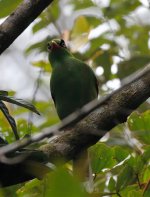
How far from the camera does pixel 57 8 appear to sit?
388 cm

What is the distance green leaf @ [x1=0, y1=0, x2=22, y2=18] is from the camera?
2113 millimetres

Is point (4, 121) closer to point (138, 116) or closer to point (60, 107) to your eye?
point (60, 107)

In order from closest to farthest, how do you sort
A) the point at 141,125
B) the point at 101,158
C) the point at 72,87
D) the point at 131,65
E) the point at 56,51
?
the point at 101,158 → the point at 141,125 → the point at 72,87 → the point at 131,65 → the point at 56,51

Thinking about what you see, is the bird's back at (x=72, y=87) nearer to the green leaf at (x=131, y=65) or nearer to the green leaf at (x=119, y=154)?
the green leaf at (x=131, y=65)

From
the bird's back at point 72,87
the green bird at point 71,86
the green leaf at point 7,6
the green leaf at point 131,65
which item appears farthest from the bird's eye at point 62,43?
the green leaf at point 7,6

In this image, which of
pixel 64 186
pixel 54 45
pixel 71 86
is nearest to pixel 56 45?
pixel 54 45

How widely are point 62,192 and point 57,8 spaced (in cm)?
318

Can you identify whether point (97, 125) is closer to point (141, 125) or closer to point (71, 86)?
point (141, 125)

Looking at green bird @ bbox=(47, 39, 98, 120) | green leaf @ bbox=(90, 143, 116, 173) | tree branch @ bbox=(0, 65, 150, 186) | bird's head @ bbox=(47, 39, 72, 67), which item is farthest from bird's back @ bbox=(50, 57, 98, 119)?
tree branch @ bbox=(0, 65, 150, 186)

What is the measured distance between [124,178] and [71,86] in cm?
131

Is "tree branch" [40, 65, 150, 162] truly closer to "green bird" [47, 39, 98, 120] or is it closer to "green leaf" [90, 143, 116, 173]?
"green leaf" [90, 143, 116, 173]

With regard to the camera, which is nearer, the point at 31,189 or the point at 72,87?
the point at 31,189

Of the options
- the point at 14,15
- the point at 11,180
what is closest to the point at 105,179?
the point at 11,180

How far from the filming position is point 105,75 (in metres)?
3.75
